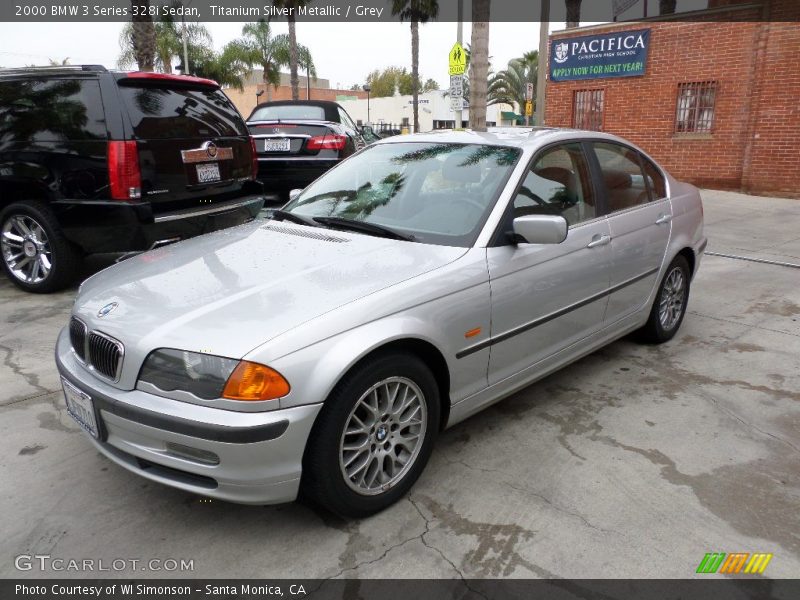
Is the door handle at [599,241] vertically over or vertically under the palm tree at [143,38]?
under

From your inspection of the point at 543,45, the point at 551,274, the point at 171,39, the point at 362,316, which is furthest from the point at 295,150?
the point at 171,39

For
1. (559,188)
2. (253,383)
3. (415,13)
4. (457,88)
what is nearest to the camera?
(253,383)

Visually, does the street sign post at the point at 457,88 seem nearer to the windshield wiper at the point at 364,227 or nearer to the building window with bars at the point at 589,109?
the building window with bars at the point at 589,109

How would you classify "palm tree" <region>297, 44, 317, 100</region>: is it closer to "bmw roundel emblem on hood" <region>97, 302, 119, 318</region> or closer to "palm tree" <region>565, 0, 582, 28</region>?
"palm tree" <region>565, 0, 582, 28</region>

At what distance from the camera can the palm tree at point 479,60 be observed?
10.9 m

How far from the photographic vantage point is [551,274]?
11.3 ft

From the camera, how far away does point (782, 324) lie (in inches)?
212

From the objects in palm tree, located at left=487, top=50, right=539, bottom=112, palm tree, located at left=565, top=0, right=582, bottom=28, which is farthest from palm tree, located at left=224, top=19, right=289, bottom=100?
palm tree, located at left=565, top=0, right=582, bottom=28

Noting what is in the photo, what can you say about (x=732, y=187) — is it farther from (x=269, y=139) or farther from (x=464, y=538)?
(x=464, y=538)

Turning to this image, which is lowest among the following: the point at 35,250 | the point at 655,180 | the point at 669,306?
the point at 669,306

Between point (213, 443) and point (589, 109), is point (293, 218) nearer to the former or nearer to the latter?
point (213, 443)

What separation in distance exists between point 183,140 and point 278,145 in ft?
10.9

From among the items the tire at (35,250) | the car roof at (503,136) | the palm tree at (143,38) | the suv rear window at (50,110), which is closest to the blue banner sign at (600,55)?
the palm tree at (143,38)

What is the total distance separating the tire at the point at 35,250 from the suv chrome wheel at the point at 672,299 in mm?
4862
